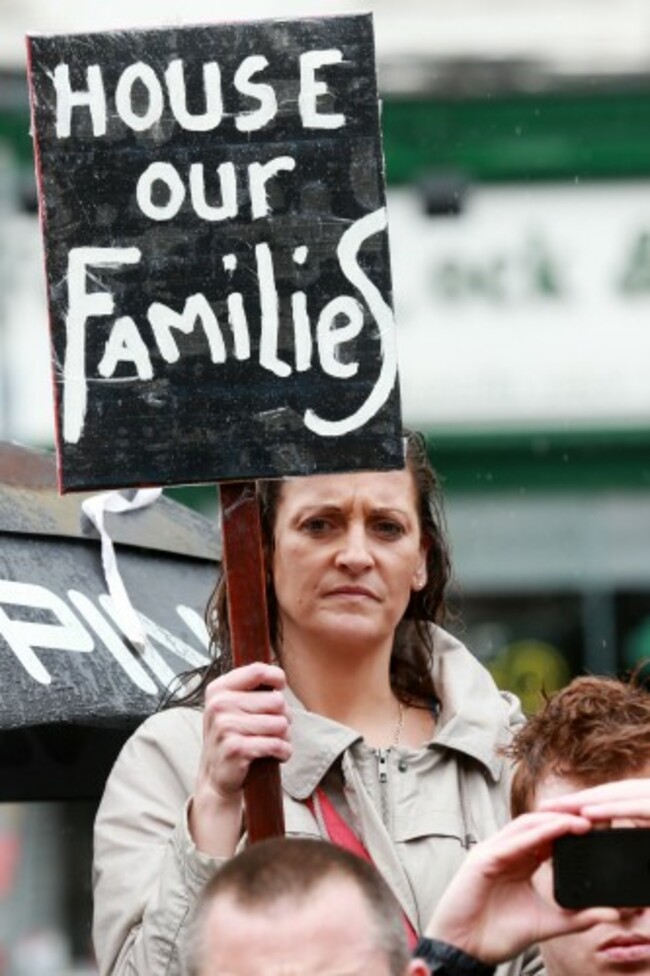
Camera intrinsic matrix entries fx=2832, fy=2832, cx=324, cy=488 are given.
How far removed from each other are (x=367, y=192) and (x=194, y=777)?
83cm

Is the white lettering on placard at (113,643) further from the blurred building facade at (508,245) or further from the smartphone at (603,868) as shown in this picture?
the blurred building facade at (508,245)

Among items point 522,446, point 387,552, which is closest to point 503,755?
point 387,552

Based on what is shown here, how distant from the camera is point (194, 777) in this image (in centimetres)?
383

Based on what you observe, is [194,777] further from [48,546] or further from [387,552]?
[48,546]

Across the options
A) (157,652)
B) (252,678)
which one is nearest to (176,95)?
(252,678)

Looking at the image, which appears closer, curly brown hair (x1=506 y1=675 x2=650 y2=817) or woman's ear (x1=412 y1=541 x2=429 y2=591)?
curly brown hair (x1=506 y1=675 x2=650 y2=817)

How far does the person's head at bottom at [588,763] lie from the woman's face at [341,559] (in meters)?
0.31

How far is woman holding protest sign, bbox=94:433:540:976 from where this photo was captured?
3750 millimetres

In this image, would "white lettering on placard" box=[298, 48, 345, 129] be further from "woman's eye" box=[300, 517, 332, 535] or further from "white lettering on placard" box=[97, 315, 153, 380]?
"woman's eye" box=[300, 517, 332, 535]

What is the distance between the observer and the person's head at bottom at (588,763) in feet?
10.6

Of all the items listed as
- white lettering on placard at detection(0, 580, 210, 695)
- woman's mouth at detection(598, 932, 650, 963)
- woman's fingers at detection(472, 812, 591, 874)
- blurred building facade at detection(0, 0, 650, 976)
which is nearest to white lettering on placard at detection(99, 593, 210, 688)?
white lettering on placard at detection(0, 580, 210, 695)

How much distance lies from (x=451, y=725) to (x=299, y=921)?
1.21m

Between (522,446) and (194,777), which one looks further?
(522,446)

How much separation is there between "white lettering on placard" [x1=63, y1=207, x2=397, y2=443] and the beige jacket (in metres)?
0.50
